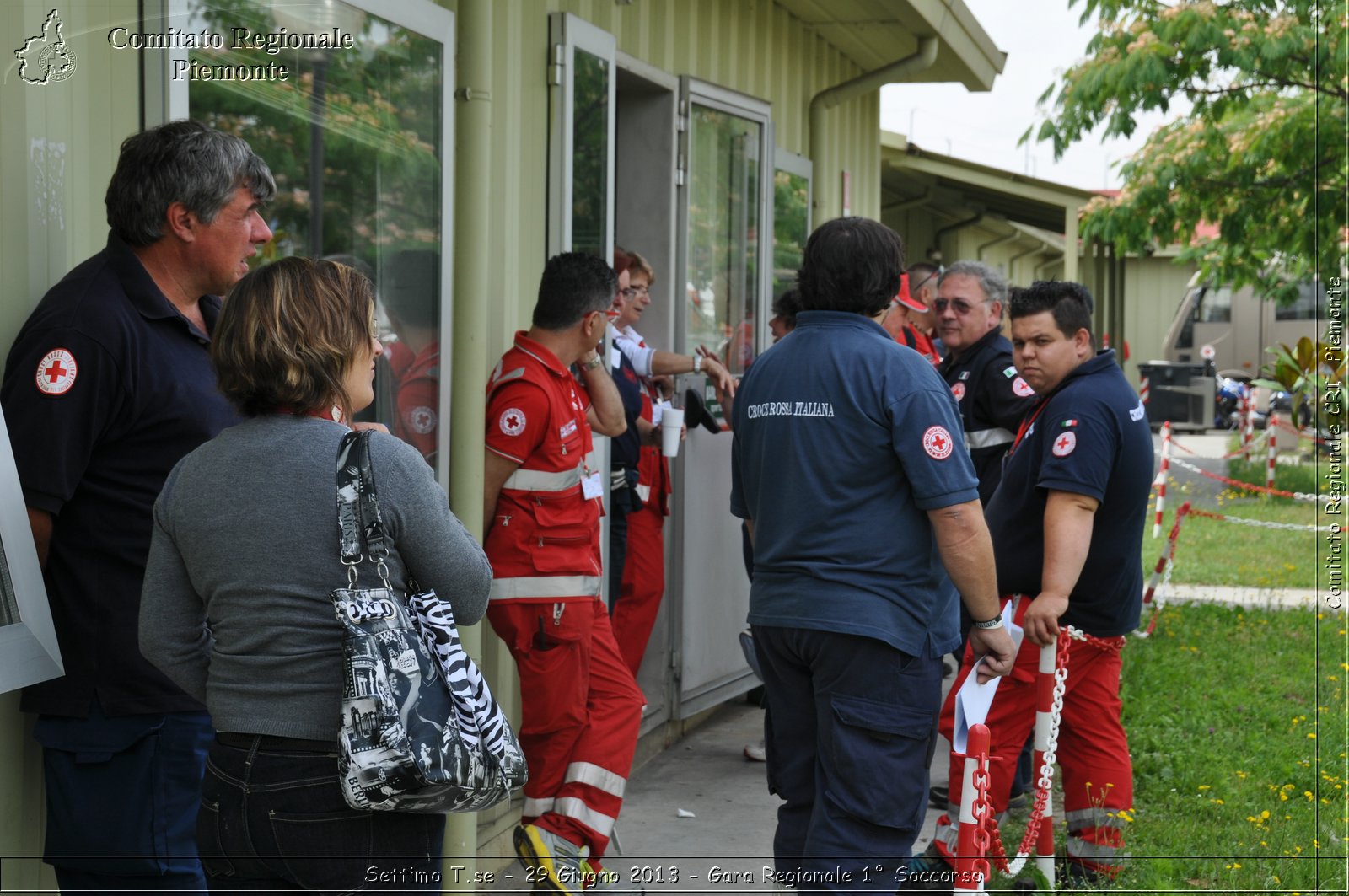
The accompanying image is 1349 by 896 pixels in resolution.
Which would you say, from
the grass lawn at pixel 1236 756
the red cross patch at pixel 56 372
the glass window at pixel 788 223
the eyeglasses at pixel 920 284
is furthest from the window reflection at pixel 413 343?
the eyeglasses at pixel 920 284

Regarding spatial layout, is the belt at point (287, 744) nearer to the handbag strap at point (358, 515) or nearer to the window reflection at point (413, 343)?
the handbag strap at point (358, 515)

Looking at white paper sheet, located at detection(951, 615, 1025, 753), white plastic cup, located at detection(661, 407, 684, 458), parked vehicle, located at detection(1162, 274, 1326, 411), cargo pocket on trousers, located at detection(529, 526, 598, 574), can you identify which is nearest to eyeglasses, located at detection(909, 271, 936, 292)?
white plastic cup, located at detection(661, 407, 684, 458)

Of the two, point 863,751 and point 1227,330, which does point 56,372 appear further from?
point 1227,330

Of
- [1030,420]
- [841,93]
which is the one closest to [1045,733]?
[1030,420]

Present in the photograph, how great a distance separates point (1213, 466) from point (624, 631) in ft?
50.8

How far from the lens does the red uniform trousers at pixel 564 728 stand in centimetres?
410

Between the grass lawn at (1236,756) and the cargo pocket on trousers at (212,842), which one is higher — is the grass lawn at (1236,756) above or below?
below

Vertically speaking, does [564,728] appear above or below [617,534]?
below

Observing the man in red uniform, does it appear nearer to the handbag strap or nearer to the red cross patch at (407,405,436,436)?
the red cross patch at (407,405,436,436)

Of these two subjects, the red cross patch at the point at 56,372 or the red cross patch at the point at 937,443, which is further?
the red cross patch at the point at 937,443

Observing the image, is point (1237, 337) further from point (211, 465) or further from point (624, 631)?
point (211, 465)

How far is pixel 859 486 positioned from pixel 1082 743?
1.67 metres

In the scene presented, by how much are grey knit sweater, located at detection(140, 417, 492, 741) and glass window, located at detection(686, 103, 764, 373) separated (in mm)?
4216

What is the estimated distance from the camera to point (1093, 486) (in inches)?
161
